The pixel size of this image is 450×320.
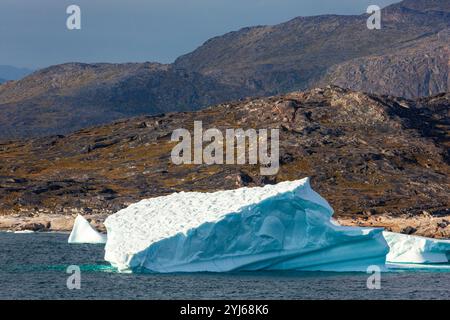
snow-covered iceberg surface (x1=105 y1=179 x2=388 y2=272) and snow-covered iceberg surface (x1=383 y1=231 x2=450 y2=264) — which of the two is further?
snow-covered iceberg surface (x1=383 y1=231 x2=450 y2=264)

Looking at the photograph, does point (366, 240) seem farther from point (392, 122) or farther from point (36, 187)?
point (392, 122)

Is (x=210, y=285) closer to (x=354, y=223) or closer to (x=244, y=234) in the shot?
(x=244, y=234)

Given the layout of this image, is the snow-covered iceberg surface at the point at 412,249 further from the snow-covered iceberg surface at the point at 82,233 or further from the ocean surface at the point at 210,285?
the snow-covered iceberg surface at the point at 82,233

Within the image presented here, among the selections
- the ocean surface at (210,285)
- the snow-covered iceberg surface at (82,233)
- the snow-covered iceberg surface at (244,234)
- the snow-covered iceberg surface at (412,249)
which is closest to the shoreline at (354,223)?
the snow-covered iceberg surface at (82,233)

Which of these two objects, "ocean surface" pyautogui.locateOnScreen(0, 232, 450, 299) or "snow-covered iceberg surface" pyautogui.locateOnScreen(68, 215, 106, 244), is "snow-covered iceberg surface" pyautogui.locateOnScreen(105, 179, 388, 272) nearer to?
"ocean surface" pyautogui.locateOnScreen(0, 232, 450, 299)

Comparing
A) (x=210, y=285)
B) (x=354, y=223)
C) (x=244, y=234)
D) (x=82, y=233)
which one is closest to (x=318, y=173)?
(x=354, y=223)

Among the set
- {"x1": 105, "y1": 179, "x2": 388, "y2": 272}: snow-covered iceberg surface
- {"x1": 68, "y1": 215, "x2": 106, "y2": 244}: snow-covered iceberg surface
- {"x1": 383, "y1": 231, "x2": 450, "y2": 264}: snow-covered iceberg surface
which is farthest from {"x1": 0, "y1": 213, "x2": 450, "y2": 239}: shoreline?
{"x1": 105, "y1": 179, "x2": 388, "y2": 272}: snow-covered iceberg surface
